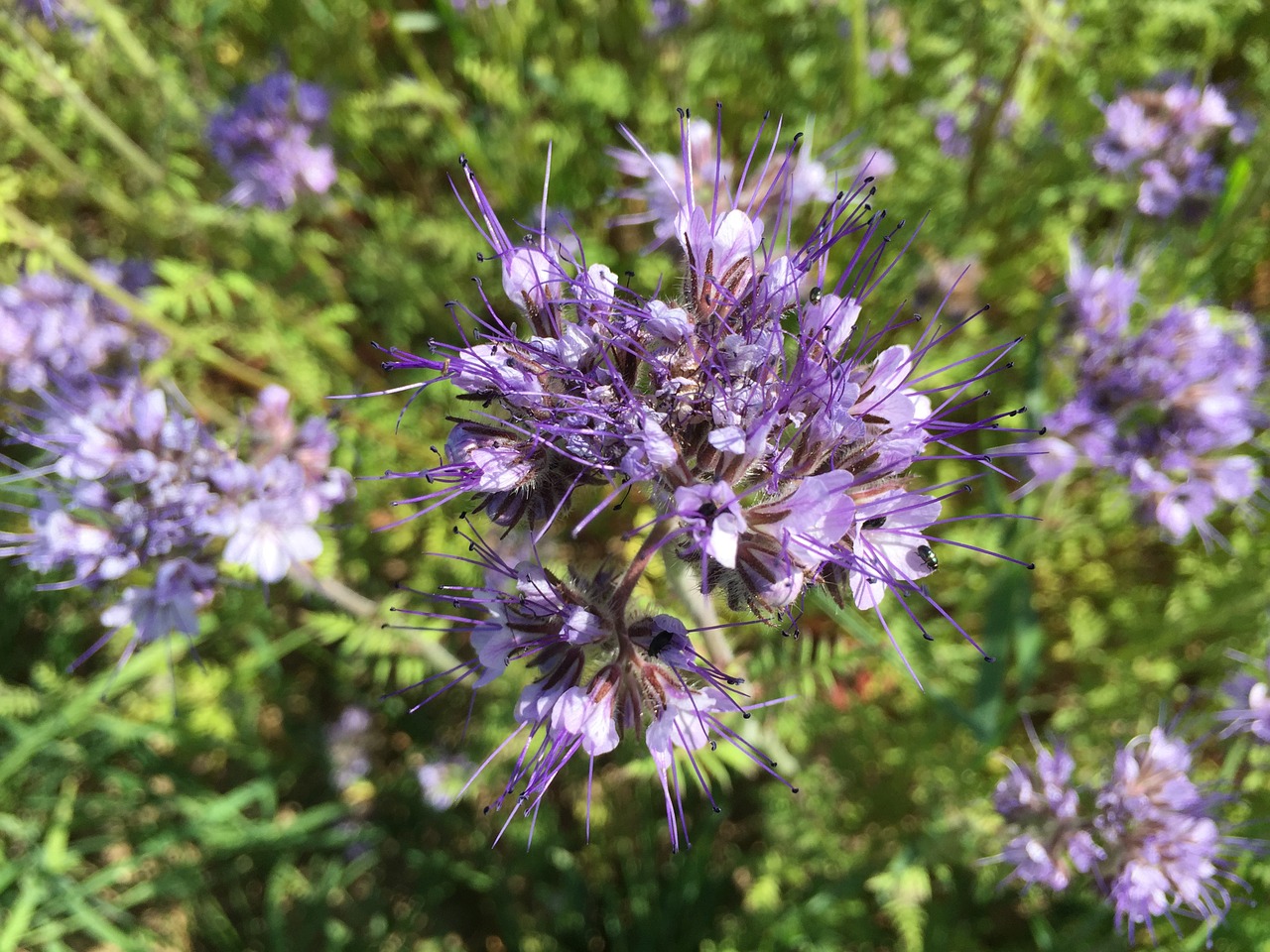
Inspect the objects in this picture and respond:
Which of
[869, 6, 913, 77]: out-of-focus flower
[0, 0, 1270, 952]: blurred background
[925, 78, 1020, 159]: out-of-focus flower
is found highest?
[869, 6, 913, 77]: out-of-focus flower

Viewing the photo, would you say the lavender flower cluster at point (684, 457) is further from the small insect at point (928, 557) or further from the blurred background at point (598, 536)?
the blurred background at point (598, 536)

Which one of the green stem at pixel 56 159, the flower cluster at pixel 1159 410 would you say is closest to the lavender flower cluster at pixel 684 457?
the flower cluster at pixel 1159 410

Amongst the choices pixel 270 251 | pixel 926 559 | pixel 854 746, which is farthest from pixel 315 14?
pixel 854 746

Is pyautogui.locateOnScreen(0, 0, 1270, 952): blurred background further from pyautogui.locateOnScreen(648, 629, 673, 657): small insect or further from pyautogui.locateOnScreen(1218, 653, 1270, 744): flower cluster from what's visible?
pyautogui.locateOnScreen(648, 629, 673, 657): small insect

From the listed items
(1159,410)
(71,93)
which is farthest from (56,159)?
(1159,410)

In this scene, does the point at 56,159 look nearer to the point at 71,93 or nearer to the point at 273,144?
the point at 71,93

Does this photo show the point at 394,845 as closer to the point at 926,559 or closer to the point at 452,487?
the point at 452,487

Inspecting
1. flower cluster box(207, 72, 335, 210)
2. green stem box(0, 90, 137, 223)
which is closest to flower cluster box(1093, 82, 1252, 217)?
flower cluster box(207, 72, 335, 210)
